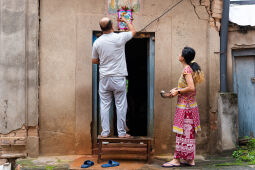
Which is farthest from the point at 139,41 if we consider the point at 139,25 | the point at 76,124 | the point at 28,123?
the point at 28,123

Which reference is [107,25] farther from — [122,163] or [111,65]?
[122,163]

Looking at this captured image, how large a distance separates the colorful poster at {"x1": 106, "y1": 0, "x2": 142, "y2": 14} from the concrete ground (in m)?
2.69

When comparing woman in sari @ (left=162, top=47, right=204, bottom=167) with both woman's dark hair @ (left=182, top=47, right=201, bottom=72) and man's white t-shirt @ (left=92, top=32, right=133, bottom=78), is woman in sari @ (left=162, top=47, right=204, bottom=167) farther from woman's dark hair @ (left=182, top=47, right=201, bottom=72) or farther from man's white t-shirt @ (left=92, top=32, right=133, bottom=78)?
man's white t-shirt @ (left=92, top=32, right=133, bottom=78)

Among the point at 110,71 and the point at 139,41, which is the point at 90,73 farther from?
the point at 139,41

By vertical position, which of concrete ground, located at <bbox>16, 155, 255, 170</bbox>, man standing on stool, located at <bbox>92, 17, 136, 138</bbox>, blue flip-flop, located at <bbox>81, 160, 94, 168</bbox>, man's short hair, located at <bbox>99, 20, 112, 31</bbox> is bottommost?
concrete ground, located at <bbox>16, 155, 255, 170</bbox>

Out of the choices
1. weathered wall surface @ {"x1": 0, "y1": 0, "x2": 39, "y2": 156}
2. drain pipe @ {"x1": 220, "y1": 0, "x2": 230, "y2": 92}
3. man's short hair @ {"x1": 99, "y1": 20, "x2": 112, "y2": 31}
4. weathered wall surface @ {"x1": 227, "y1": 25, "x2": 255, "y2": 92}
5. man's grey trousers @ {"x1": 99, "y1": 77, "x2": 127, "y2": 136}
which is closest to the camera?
man's short hair @ {"x1": 99, "y1": 20, "x2": 112, "y2": 31}

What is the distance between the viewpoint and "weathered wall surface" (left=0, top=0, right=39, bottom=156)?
5340 mm

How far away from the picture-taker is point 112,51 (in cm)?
473

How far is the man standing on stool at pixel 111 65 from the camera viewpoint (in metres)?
4.73

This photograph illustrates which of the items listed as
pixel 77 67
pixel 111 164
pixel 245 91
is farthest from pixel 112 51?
pixel 245 91

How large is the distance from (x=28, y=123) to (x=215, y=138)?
348 centimetres

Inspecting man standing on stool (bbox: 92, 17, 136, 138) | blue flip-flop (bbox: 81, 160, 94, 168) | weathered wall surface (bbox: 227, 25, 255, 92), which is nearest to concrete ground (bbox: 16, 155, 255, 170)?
blue flip-flop (bbox: 81, 160, 94, 168)

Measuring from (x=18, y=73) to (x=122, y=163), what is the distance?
7.85ft

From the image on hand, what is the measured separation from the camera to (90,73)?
5613mm
